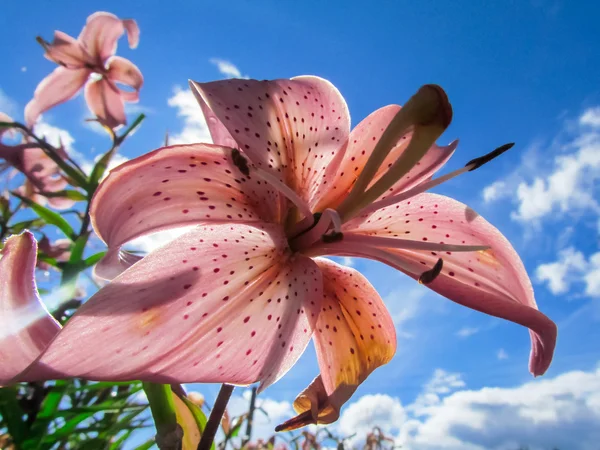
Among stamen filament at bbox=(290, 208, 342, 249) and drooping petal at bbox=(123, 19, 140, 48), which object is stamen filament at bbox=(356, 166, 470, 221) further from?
drooping petal at bbox=(123, 19, 140, 48)

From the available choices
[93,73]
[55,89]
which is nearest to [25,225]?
[55,89]

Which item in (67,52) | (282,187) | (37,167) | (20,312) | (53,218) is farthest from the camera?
(67,52)

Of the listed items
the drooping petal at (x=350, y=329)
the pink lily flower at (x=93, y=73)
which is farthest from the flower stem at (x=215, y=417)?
the pink lily flower at (x=93, y=73)

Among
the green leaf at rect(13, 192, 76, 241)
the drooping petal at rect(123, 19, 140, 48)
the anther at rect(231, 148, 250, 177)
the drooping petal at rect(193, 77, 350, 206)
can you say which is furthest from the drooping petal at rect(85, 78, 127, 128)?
the anther at rect(231, 148, 250, 177)

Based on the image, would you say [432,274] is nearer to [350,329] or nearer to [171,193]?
[350,329]

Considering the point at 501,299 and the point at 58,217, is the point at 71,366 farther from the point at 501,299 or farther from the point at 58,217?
the point at 58,217
